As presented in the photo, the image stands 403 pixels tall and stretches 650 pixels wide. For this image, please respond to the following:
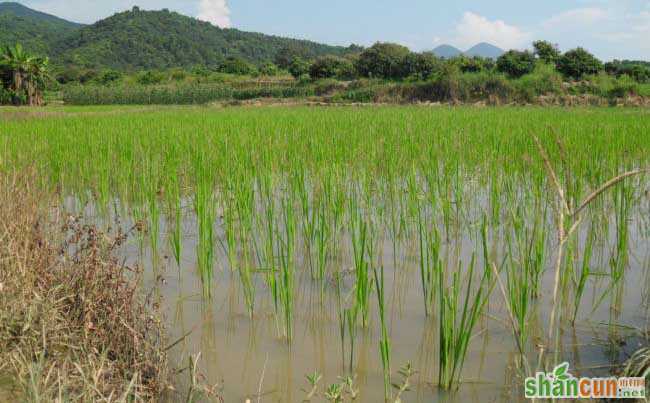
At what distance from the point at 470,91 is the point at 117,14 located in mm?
67132

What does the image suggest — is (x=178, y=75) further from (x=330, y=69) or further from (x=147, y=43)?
(x=147, y=43)

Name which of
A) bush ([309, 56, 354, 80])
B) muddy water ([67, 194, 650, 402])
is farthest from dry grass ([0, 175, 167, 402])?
bush ([309, 56, 354, 80])

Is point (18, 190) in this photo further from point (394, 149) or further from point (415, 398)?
point (394, 149)

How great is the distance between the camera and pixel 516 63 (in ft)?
68.8

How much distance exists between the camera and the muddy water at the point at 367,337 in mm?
1642

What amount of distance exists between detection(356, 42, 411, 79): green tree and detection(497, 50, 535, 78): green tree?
5349 mm

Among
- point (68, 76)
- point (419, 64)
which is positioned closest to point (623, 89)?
point (419, 64)

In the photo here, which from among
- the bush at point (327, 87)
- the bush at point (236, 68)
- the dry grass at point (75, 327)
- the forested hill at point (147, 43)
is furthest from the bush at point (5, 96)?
the dry grass at point (75, 327)

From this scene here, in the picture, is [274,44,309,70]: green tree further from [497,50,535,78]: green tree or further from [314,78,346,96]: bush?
[497,50,535,78]: green tree

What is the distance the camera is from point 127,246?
10.5ft

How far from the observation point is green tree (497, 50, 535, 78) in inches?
822

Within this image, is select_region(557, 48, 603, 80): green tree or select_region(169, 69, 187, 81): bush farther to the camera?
select_region(169, 69, 187, 81): bush

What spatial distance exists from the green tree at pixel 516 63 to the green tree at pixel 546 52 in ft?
2.23

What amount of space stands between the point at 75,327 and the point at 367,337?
1037 millimetres
